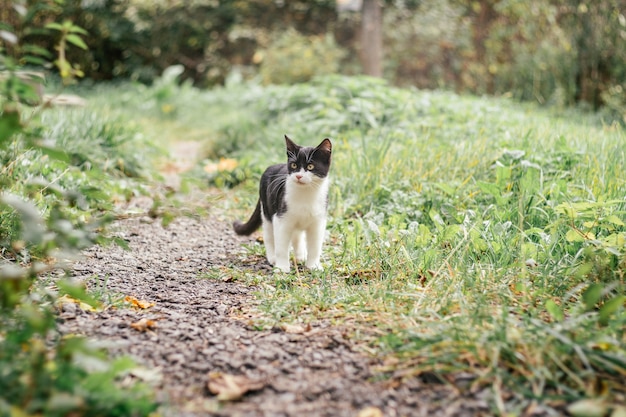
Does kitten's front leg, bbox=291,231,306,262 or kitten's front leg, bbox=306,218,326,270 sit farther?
kitten's front leg, bbox=291,231,306,262

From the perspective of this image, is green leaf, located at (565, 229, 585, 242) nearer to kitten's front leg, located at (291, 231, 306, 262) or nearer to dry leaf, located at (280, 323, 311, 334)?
dry leaf, located at (280, 323, 311, 334)

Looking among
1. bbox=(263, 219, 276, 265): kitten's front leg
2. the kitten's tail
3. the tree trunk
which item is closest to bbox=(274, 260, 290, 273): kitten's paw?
bbox=(263, 219, 276, 265): kitten's front leg

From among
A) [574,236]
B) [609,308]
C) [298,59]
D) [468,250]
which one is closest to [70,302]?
[468,250]

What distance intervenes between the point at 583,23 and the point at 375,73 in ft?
11.3

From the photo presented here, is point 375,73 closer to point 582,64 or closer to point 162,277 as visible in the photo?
point 582,64

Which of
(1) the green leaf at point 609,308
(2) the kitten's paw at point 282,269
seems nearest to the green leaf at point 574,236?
(1) the green leaf at point 609,308

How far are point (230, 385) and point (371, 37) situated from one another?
939cm

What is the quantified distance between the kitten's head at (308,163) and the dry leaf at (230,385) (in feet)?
4.64

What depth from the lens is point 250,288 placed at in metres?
2.90

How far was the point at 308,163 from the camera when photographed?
3.17 meters

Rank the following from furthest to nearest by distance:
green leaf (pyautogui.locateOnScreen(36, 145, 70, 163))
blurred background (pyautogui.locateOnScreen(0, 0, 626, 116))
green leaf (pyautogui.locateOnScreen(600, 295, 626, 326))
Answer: blurred background (pyautogui.locateOnScreen(0, 0, 626, 116)), green leaf (pyautogui.locateOnScreen(600, 295, 626, 326)), green leaf (pyautogui.locateOnScreen(36, 145, 70, 163))

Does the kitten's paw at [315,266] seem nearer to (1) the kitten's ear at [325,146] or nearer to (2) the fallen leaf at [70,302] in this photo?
(1) the kitten's ear at [325,146]

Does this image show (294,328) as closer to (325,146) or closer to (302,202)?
(302,202)

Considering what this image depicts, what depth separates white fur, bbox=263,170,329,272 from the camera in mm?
3168
